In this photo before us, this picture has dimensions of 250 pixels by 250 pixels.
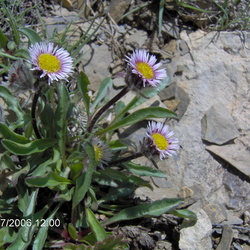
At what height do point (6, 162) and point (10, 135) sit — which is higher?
point (10, 135)

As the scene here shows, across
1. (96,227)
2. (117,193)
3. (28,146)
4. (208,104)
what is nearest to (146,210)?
(117,193)

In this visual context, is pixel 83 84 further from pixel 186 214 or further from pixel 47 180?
pixel 186 214

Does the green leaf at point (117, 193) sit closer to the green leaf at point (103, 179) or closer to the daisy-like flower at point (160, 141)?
the green leaf at point (103, 179)

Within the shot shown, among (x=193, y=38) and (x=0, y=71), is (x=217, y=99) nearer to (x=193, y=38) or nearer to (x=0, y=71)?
(x=193, y=38)

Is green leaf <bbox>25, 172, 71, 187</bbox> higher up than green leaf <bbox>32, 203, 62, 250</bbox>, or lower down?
higher up

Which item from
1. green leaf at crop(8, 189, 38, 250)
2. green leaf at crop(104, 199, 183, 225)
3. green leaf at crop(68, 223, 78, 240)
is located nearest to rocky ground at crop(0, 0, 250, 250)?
green leaf at crop(104, 199, 183, 225)

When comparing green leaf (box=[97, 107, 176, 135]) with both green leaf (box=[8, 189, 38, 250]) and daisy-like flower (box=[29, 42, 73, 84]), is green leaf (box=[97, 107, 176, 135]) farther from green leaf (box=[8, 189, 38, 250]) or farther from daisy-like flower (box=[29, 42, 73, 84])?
green leaf (box=[8, 189, 38, 250])
